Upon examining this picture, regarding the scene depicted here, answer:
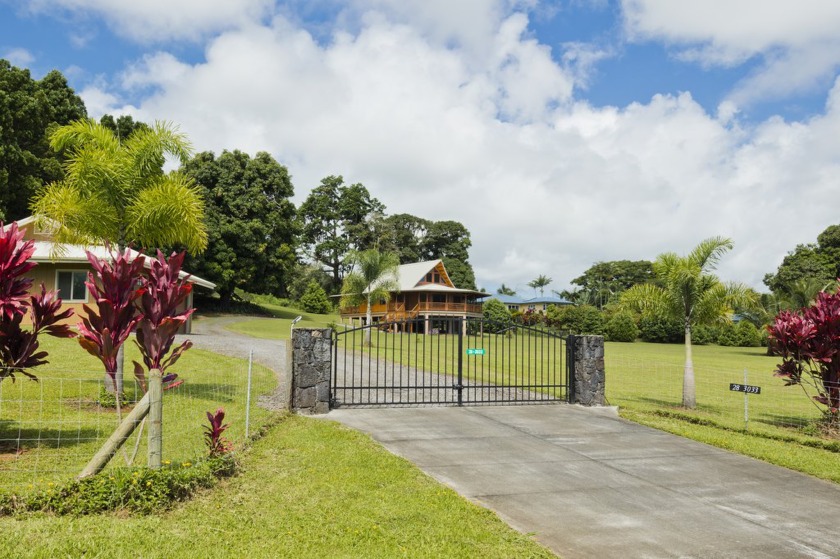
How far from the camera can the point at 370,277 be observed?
32.1 m

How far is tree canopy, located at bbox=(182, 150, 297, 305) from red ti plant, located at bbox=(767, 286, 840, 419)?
119ft

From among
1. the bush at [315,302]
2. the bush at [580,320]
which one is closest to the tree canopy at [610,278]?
the bush at [580,320]

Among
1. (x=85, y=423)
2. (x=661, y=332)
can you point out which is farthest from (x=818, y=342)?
(x=661, y=332)

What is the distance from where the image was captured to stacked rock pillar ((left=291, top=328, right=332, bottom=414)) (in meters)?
11.4

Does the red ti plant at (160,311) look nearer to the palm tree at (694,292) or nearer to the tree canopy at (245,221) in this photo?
the palm tree at (694,292)

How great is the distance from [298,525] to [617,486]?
156 inches

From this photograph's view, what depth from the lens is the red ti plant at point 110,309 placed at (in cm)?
750

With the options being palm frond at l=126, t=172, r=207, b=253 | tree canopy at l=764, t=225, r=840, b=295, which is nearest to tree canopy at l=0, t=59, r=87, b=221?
palm frond at l=126, t=172, r=207, b=253

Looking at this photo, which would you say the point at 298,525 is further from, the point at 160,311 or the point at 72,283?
the point at 72,283

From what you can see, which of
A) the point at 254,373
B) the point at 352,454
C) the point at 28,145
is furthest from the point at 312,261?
the point at 352,454

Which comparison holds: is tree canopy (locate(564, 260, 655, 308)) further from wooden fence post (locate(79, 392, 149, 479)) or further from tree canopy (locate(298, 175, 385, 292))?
wooden fence post (locate(79, 392, 149, 479))

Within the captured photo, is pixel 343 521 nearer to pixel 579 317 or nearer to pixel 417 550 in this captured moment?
pixel 417 550

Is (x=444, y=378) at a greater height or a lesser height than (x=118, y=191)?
lesser

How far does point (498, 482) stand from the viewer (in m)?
7.36
